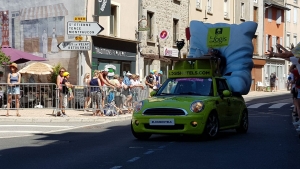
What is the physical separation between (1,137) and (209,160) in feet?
21.4

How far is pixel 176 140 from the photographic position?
14.3 meters

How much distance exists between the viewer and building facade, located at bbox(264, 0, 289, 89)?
202 feet

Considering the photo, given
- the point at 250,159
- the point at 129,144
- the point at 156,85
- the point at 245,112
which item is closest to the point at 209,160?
the point at 250,159

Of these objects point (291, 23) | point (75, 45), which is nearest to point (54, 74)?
point (75, 45)

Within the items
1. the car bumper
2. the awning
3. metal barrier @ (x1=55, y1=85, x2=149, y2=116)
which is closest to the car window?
the car bumper

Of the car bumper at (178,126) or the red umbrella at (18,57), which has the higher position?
the red umbrella at (18,57)

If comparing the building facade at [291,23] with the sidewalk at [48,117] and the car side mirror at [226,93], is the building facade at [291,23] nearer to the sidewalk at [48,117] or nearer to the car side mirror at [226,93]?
the sidewalk at [48,117]

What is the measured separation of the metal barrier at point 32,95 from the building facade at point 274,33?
4017 cm

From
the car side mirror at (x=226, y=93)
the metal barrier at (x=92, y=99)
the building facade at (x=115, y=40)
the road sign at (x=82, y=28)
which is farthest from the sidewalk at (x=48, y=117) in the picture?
the car side mirror at (x=226, y=93)

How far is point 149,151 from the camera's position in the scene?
39.4ft

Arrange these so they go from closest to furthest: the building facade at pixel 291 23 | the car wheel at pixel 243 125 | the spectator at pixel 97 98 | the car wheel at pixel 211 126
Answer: the car wheel at pixel 211 126 → the car wheel at pixel 243 125 → the spectator at pixel 97 98 → the building facade at pixel 291 23

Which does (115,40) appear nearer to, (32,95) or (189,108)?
(32,95)

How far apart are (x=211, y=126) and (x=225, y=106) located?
110 cm

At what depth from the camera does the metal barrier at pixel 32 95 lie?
2220 cm
